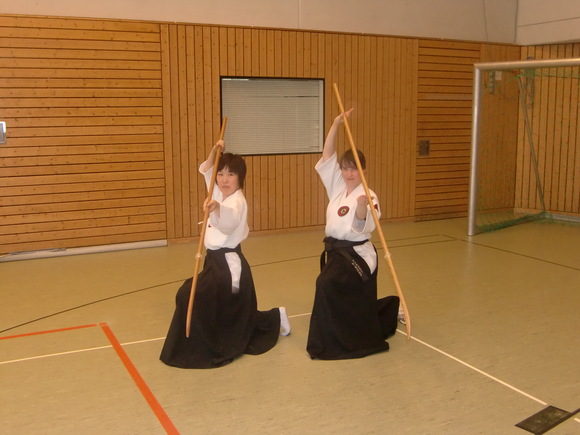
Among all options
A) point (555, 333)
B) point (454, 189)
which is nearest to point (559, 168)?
point (454, 189)

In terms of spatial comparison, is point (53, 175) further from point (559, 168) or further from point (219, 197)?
point (559, 168)

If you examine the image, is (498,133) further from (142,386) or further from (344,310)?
(142,386)

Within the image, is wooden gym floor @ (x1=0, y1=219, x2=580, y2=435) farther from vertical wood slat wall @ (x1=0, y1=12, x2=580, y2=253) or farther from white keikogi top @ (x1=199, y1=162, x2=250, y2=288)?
vertical wood slat wall @ (x1=0, y1=12, x2=580, y2=253)

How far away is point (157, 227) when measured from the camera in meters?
8.37

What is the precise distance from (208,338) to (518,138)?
848cm

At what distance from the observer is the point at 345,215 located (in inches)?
177

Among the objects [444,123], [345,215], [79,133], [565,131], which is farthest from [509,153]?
[345,215]

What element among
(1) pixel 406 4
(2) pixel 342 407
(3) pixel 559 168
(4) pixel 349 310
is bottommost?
(2) pixel 342 407

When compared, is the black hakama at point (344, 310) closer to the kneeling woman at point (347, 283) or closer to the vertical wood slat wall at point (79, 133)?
the kneeling woman at point (347, 283)

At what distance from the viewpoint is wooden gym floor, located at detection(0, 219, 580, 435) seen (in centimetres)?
358

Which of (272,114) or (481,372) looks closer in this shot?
(481,372)

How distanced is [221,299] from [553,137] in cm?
824

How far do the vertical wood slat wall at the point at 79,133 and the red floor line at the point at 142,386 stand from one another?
306 centimetres

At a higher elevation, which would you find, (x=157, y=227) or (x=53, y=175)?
(x=53, y=175)
